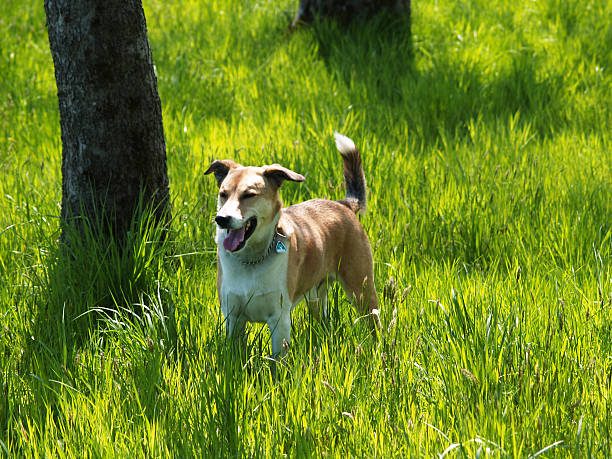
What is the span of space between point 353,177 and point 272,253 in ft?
3.85

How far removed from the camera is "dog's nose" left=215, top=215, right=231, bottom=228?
3.40 metres

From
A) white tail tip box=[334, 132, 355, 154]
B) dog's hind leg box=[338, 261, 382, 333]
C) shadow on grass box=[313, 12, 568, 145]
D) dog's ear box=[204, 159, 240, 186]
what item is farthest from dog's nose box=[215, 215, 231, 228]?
shadow on grass box=[313, 12, 568, 145]

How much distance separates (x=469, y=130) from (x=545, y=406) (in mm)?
4169

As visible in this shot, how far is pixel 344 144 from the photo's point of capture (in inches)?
176

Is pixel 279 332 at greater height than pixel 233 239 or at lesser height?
lesser

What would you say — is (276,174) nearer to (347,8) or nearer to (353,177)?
(353,177)

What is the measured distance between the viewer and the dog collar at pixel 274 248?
3715 mm

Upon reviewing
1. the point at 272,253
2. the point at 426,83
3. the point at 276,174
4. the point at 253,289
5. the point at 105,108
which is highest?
the point at 105,108

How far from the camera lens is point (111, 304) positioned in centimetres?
411

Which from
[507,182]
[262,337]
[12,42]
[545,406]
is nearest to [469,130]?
[507,182]

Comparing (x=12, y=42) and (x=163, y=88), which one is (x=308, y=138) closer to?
(x=163, y=88)

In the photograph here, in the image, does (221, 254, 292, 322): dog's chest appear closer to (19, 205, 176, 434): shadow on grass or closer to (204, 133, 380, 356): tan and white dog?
(204, 133, 380, 356): tan and white dog

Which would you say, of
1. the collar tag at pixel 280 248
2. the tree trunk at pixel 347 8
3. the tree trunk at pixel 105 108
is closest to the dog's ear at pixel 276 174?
the collar tag at pixel 280 248

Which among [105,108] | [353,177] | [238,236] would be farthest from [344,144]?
[105,108]
